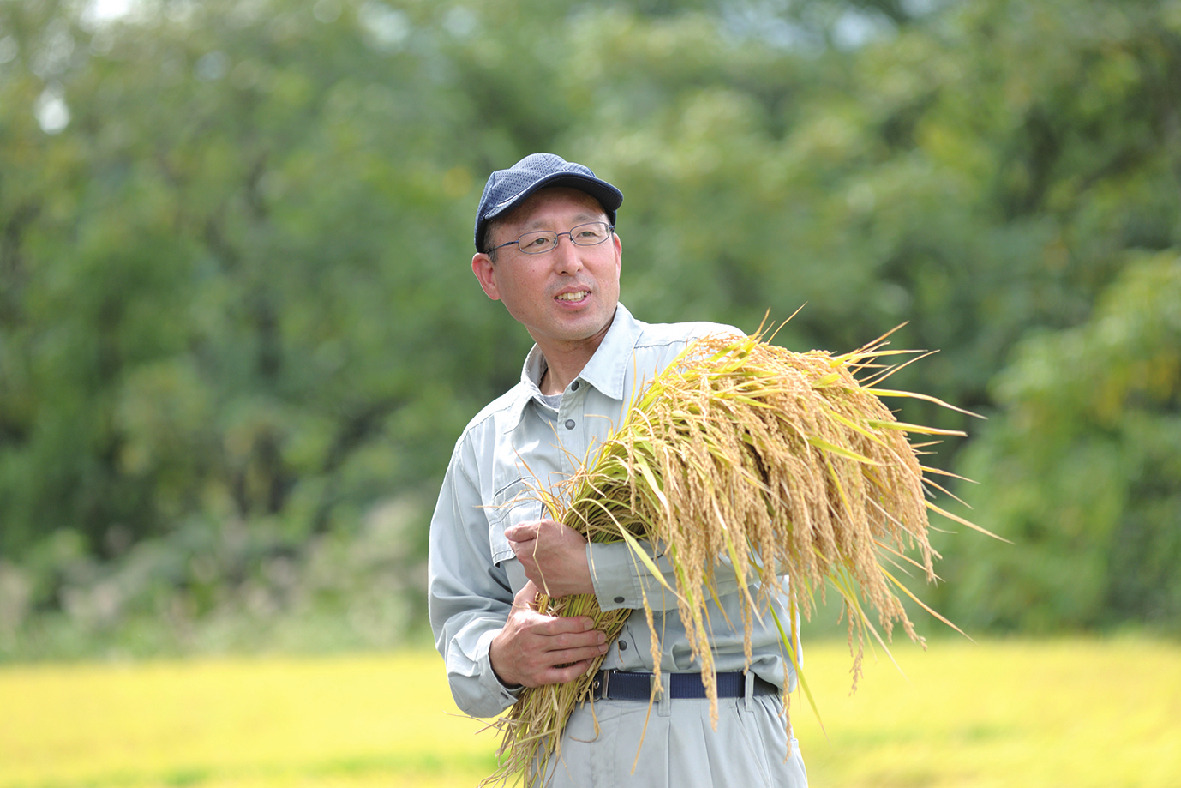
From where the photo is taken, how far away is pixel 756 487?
1.80 meters

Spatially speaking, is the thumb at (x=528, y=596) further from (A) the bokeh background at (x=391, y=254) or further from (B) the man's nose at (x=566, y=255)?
(A) the bokeh background at (x=391, y=254)

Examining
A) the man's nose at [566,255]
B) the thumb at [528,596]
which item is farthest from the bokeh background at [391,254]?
the thumb at [528,596]

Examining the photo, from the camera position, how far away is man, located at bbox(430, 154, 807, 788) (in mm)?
1957

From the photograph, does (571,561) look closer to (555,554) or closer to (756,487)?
(555,554)

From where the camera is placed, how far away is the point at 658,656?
70.9 inches

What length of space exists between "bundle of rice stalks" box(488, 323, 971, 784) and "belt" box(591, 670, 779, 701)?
→ 4cm

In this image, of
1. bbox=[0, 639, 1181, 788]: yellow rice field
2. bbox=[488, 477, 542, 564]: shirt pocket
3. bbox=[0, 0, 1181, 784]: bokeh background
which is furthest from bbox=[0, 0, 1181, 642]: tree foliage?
bbox=[488, 477, 542, 564]: shirt pocket

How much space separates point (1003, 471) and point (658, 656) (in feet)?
34.5

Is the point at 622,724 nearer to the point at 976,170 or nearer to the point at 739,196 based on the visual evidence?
the point at 739,196

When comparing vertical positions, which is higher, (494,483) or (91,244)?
(91,244)

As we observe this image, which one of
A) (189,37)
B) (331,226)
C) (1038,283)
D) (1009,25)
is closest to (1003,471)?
(1038,283)

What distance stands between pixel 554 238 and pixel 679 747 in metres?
0.95

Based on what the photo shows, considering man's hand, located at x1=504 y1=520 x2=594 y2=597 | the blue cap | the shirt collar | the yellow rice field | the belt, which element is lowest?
the yellow rice field

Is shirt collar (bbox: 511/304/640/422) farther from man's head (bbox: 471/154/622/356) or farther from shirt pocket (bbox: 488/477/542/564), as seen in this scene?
shirt pocket (bbox: 488/477/542/564)
